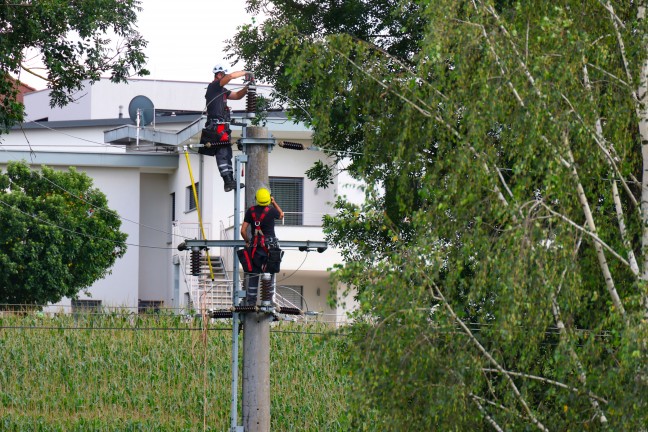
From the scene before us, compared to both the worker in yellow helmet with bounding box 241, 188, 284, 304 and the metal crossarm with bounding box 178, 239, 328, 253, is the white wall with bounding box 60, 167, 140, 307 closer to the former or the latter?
the metal crossarm with bounding box 178, 239, 328, 253

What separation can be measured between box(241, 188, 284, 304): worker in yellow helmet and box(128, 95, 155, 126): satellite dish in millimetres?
26644

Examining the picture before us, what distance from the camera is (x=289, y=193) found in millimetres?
39250

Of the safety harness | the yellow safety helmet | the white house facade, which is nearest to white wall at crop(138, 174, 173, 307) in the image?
the white house facade

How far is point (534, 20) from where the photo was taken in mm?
13523

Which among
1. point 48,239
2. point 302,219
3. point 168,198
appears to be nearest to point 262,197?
point 302,219

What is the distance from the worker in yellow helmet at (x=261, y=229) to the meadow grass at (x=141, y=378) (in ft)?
20.7

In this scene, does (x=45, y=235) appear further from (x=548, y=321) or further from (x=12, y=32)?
(x=548, y=321)

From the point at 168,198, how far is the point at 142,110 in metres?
4.97

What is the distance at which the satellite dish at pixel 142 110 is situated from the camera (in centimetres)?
4216

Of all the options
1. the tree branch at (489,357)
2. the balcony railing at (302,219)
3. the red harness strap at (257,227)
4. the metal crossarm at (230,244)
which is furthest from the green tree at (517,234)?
the balcony railing at (302,219)

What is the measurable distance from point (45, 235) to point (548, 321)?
27545 millimetres

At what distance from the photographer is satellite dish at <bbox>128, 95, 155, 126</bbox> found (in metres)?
42.2

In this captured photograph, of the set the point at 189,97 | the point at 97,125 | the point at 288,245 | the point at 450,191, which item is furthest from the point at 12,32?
the point at 189,97

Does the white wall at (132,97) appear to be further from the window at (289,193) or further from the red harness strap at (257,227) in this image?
the red harness strap at (257,227)
